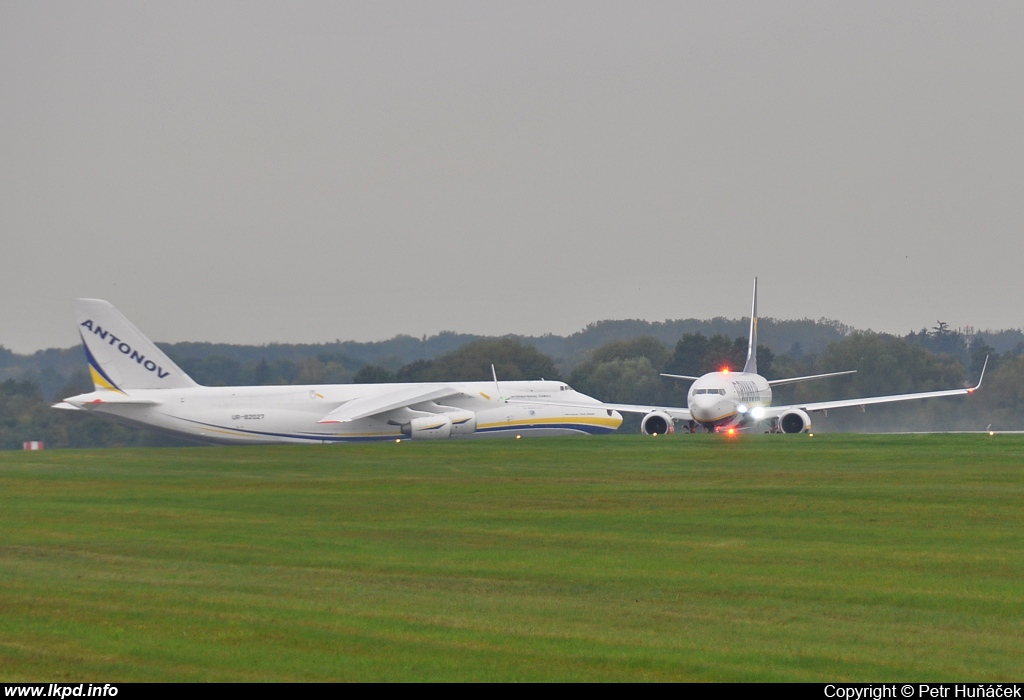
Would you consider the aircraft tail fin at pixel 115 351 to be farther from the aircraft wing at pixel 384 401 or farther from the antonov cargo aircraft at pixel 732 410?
the antonov cargo aircraft at pixel 732 410

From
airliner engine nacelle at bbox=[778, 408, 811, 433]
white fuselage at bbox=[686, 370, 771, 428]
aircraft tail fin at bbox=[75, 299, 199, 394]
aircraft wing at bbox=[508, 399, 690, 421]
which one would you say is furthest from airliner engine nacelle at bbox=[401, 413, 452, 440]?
airliner engine nacelle at bbox=[778, 408, 811, 433]

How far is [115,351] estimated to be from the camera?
56.1 meters

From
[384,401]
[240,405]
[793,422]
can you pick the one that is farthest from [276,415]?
[793,422]

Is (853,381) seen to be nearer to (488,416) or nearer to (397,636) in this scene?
(488,416)

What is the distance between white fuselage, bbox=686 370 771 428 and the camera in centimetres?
4853

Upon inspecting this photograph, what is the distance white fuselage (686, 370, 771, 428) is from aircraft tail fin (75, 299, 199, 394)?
24.4 meters

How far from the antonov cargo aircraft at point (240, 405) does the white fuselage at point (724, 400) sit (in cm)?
1163

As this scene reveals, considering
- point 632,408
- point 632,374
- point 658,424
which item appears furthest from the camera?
point 632,374

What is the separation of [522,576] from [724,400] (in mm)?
34767

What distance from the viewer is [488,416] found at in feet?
190

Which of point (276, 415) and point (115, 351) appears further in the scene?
point (115, 351)

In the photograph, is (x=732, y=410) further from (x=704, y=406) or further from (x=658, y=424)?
(x=658, y=424)

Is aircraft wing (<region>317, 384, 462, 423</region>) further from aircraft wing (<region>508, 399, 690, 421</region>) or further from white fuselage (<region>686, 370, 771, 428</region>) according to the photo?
white fuselage (<region>686, 370, 771, 428</region>)

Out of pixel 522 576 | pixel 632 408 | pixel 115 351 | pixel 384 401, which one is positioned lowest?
pixel 522 576
